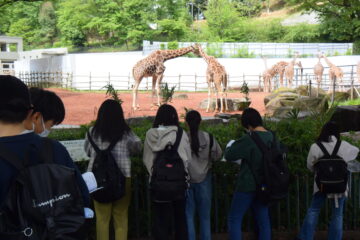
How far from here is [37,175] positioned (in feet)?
6.75

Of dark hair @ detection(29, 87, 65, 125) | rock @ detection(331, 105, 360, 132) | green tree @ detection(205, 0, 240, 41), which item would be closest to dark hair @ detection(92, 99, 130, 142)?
dark hair @ detection(29, 87, 65, 125)

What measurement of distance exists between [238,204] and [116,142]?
4.12ft

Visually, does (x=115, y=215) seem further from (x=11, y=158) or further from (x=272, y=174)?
(x=11, y=158)

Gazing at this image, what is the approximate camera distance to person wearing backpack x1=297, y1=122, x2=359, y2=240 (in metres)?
4.25

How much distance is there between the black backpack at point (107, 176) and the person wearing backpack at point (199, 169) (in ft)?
2.36

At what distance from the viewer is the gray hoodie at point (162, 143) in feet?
13.3

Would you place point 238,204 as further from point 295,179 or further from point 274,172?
point 295,179

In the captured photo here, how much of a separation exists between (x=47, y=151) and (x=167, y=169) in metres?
1.84

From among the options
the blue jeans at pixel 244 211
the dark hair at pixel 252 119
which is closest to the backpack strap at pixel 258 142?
the dark hair at pixel 252 119

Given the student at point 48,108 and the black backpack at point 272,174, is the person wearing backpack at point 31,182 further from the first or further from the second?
the black backpack at point 272,174

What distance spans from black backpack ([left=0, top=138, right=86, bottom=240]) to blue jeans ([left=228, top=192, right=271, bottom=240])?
2297mm

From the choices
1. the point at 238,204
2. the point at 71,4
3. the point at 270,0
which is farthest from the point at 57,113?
the point at 270,0

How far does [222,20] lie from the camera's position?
49.2 metres

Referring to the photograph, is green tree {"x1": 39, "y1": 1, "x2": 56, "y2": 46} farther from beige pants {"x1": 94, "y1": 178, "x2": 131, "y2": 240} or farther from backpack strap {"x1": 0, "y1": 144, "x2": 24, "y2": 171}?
backpack strap {"x1": 0, "y1": 144, "x2": 24, "y2": 171}
